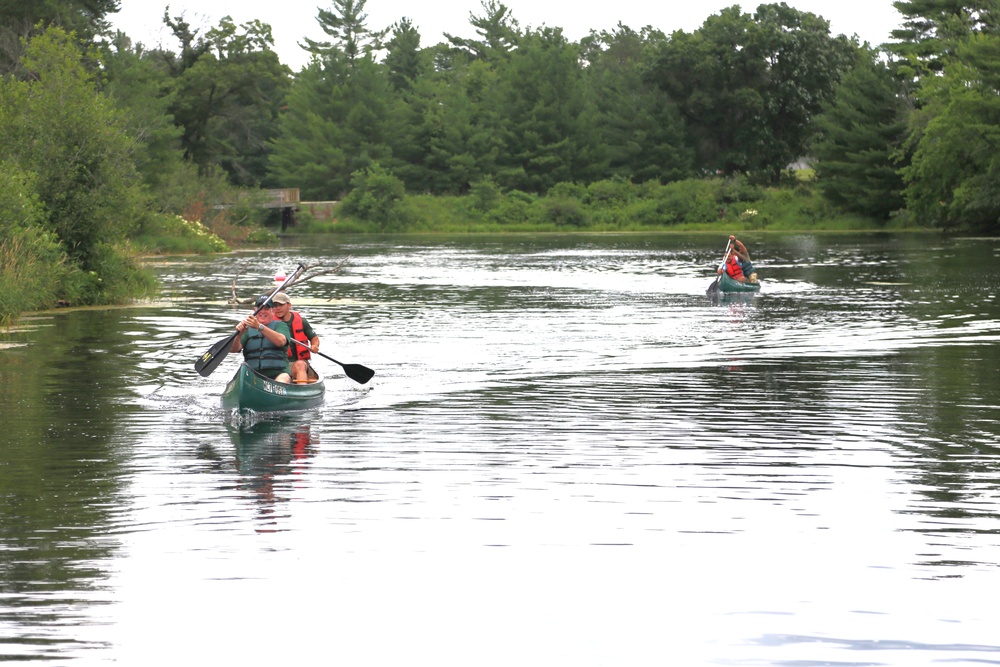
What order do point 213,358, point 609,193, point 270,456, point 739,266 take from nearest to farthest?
1. point 270,456
2. point 213,358
3. point 739,266
4. point 609,193

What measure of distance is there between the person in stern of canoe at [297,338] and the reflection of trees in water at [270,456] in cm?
147

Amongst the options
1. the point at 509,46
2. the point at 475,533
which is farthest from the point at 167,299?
the point at 509,46

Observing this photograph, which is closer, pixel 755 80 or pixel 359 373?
pixel 359 373

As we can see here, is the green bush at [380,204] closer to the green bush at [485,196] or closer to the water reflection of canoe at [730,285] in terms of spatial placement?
the green bush at [485,196]

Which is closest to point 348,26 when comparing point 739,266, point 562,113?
point 562,113

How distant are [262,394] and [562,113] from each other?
334 feet

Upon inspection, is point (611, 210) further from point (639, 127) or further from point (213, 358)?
point (213, 358)

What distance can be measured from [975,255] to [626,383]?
1640 inches

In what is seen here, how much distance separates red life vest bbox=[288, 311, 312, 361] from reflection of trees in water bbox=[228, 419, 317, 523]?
1.70 m

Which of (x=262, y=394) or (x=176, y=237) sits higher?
(x=176, y=237)

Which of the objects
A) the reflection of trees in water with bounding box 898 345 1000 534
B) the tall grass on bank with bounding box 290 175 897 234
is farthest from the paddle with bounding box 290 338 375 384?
the tall grass on bank with bounding box 290 175 897 234

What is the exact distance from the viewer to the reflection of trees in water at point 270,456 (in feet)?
42.3

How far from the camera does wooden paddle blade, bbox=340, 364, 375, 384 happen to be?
20750mm

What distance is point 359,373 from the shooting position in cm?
2084
